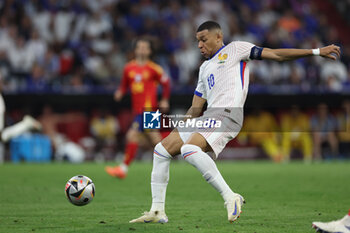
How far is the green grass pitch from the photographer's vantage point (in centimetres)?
636

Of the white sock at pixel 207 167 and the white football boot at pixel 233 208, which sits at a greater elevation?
the white sock at pixel 207 167

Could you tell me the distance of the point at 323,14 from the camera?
1014 inches

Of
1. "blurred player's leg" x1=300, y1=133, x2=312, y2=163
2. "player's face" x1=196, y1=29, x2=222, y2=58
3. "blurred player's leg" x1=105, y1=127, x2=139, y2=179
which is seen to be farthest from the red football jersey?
"blurred player's leg" x1=300, y1=133, x2=312, y2=163

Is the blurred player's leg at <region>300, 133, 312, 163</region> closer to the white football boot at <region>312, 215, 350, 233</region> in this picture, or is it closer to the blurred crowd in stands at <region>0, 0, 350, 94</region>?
the blurred crowd in stands at <region>0, 0, 350, 94</region>

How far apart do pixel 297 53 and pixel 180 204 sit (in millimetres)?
3014

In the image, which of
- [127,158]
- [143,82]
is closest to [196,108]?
[127,158]

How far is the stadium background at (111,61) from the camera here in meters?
19.2

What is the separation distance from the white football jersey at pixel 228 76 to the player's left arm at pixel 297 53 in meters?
0.28

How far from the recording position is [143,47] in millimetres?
13070

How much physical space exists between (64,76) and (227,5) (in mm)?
7676

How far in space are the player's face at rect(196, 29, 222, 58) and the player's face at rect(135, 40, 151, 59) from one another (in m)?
6.22

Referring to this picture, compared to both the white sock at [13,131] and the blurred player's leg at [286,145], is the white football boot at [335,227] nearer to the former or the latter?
the white sock at [13,131]

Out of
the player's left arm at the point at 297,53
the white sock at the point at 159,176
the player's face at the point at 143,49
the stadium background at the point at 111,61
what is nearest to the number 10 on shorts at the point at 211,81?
the player's left arm at the point at 297,53

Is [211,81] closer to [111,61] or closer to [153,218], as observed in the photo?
[153,218]
